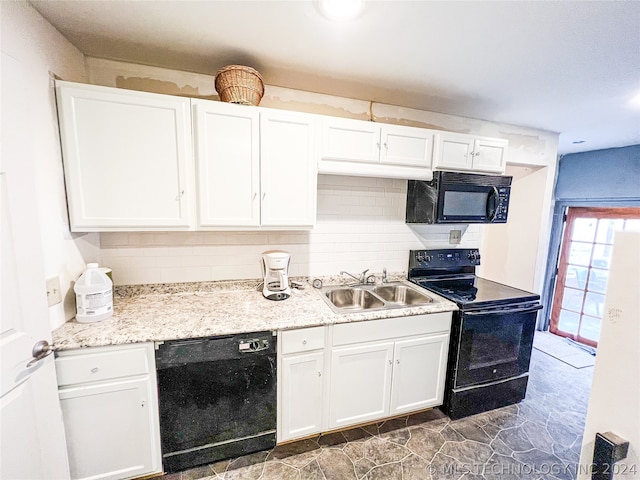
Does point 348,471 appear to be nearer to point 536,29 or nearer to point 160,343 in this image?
point 160,343

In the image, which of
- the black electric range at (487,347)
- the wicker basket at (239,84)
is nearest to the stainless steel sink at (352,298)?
the black electric range at (487,347)

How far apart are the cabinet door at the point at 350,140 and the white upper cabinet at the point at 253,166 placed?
0.11m

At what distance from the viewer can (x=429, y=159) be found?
81.2 inches

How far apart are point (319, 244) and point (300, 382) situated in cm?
104

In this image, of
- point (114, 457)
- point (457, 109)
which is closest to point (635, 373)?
point (114, 457)

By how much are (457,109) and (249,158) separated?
1.89m

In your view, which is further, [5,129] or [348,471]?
[348,471]

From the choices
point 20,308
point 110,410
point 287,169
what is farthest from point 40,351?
point 287,169

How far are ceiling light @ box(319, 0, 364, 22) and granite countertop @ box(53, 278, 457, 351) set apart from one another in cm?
157

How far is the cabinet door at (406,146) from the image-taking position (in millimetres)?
1945

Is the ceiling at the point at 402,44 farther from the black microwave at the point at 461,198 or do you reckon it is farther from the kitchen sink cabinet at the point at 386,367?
the kitchen sink cabinet at the point at 386,367

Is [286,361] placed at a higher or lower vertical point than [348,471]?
higher

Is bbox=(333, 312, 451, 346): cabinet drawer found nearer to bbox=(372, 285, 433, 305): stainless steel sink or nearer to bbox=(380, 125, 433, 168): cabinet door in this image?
bbox=(372, 285, 433, 305): stainless steel sink

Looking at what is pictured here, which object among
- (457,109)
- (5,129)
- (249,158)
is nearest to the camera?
(5,129)
